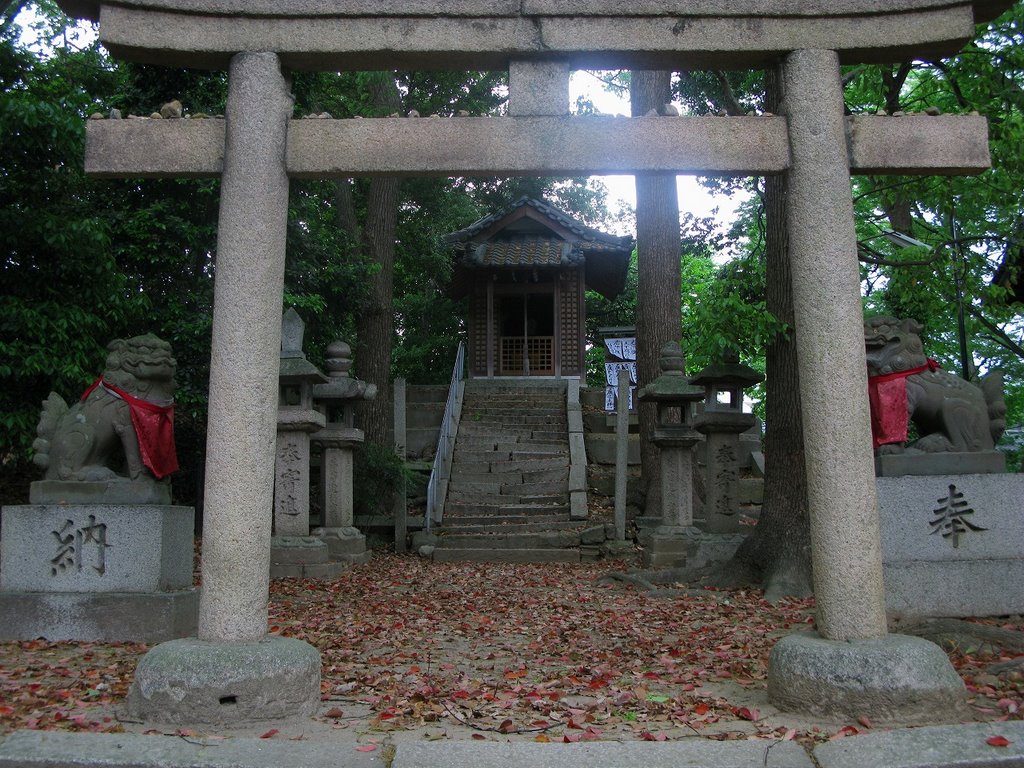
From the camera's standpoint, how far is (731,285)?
857 centimetres

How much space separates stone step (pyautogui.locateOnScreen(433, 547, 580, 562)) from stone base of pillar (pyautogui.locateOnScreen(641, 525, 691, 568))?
215 centimetres

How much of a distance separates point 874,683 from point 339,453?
9.47 m

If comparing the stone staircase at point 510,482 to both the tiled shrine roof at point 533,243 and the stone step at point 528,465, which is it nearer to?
the stone step at point 528,465

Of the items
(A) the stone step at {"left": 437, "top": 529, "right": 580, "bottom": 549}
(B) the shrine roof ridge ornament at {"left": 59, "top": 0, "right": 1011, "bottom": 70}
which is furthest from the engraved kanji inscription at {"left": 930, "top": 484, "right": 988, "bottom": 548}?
(A) the stone step at {"left": 437, "top": 529, "right": 580, "bottom": 549}

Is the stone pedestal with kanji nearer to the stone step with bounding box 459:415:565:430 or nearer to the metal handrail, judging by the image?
the metal handrail

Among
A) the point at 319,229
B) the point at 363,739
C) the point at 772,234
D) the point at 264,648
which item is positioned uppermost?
the point at 319,229

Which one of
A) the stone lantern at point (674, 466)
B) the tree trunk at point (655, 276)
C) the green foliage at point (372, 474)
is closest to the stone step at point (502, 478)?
the tree trunk at point (655, 276)

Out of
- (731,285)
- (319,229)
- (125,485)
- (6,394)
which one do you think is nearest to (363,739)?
(125,485)

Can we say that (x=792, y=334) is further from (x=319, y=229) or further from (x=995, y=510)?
(x=319, y=229)

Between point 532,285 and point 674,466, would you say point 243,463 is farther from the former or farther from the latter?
point 532,285

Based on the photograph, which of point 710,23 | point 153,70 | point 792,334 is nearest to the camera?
point 710,23

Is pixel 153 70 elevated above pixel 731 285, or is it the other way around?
pixel 153 70

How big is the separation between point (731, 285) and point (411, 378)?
17414 mm

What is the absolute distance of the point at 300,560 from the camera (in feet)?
37.0
